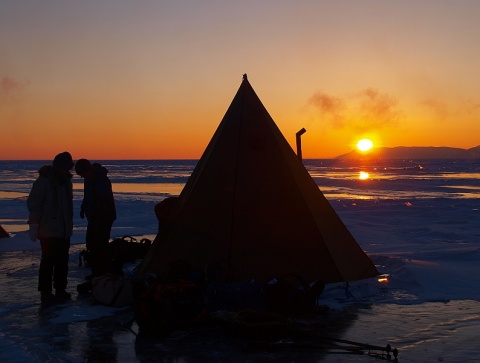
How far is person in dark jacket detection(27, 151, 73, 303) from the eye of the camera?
7.79 metres

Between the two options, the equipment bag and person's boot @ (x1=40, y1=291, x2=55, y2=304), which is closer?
the equipment bag

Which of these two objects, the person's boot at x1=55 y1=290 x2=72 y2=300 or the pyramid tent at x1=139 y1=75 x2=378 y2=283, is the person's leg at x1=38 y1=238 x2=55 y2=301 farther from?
the pyramid tent at x1=139 y1=75 x2=378 y2=283

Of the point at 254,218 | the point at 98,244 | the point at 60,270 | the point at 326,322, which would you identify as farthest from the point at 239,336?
the point at 98,244

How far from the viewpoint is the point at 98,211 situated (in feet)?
29.9

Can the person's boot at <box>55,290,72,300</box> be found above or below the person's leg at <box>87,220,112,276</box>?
below

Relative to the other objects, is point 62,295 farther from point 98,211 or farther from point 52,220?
point 98,211

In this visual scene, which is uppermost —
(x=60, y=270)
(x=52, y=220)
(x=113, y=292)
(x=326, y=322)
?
(x=52, y=220)

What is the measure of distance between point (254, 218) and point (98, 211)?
2412 mm

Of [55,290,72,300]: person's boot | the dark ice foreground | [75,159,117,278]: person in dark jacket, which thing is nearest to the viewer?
the dark ice foreground

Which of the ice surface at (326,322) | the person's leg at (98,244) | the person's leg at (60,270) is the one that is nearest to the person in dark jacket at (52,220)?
the person's leg at (60,270)

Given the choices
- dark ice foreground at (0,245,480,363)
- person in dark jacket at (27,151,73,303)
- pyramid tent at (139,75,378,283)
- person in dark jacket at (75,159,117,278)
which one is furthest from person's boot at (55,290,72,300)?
pyramid tent at (139,75,378,283)

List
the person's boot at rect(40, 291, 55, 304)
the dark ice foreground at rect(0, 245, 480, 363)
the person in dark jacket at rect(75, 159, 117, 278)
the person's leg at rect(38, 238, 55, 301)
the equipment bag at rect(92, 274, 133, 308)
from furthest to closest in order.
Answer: the person in dark jacket at rect(75, 159, 117, 278)
the person's leg at rect(38, 238, 55, 301)
the person's boot at rect(40, 291, 55, 304)
the equipment bag at rect(92, 274, 133, 308)
the dark ice foreground at rect(0, 245, 480, 363)

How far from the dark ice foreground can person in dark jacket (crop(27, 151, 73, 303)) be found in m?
0.36

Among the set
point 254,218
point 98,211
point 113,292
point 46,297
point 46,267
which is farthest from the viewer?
point 98,211
